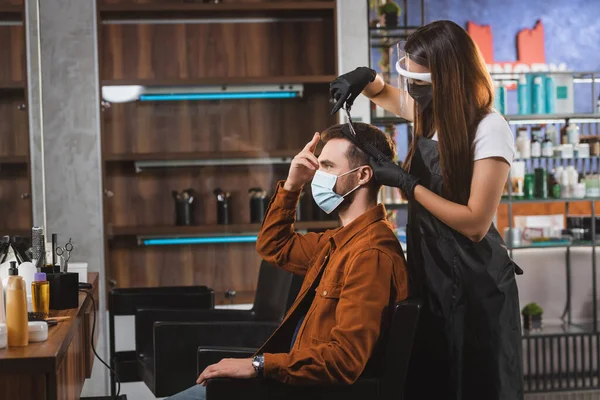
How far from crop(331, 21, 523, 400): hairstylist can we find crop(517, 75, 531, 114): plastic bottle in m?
2.74

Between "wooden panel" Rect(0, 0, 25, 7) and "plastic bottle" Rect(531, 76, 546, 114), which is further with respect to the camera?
"plastic bottle" Rect(531, 76, 546, 114)

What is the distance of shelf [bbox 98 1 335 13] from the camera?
4.32 m

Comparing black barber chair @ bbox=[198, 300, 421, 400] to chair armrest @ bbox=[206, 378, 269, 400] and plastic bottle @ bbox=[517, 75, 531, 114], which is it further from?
plastic bottle @ bbox=[517, 75, 531, 114]

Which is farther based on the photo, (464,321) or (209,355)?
(209,355)

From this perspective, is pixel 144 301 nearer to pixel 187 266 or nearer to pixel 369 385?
pixel 187 266

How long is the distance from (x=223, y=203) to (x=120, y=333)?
2.89 ft

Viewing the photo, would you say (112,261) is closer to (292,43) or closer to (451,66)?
(292,43)

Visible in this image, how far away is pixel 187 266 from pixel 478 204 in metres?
2.80

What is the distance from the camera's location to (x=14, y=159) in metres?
3.03

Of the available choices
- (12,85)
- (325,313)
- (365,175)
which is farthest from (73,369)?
(12,85)

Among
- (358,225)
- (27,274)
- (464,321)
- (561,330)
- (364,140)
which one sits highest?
(364,140)

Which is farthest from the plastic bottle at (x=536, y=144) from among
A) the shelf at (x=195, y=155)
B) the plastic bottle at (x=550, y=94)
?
the shelf at (x=195, y=155)

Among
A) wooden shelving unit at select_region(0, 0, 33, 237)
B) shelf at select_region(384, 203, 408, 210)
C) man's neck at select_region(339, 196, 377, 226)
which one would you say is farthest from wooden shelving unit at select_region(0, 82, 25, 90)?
shelf at select_region(384, 203, 408, 210)

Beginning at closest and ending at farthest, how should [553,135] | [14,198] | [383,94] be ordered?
[383,94] → [14,198] → [553,135]
